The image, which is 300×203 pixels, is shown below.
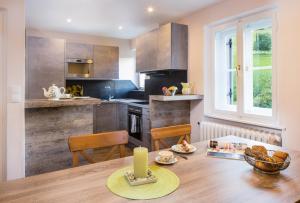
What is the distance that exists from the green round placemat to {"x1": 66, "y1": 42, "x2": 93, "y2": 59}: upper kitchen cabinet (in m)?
3.74

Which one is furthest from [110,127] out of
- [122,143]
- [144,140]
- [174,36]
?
[122,143]

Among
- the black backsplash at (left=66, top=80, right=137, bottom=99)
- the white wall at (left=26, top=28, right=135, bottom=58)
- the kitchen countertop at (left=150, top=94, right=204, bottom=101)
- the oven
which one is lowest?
the oven

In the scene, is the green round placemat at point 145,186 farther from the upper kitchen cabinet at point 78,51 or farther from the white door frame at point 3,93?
the upper kitchen cabinet at point 78,51

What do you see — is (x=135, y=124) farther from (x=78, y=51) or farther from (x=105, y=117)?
(x=78, y=51)

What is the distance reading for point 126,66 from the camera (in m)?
5.31

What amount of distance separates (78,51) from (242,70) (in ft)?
10.6

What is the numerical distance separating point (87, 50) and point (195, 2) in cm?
255

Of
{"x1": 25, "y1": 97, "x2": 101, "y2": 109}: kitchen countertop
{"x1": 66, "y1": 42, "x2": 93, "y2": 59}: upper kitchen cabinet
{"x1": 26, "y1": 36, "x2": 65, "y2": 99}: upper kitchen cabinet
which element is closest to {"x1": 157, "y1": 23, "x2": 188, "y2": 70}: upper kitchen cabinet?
{"x1": 25, "y1": 97, "x2": 101, "y2": 109}: kitchen countertop

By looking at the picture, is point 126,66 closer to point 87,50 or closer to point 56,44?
point 87,50

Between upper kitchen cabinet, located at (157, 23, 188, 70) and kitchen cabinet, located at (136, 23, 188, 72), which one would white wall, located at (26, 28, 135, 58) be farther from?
upper kitchen cabinet, located at (157, 23, 188, 70)

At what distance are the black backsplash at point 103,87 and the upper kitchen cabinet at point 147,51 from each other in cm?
121

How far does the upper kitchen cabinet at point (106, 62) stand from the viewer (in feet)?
15.3

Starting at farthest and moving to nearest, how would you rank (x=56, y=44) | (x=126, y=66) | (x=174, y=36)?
(x=126, y=66), (x=56, y=44), (x=174, y=36)

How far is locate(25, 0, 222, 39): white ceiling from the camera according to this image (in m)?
2.96
